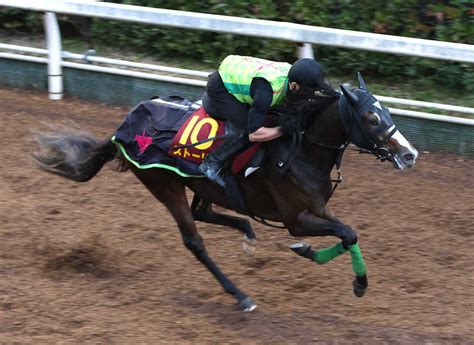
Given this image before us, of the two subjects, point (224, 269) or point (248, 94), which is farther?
point (224, 269)

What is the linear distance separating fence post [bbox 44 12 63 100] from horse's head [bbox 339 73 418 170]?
496 centimetres

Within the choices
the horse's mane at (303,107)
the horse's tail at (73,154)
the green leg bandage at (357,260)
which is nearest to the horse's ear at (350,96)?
the horse's mane at (303,107)

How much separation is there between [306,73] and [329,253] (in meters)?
1.21

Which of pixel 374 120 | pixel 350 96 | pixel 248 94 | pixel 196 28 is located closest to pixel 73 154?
pixel 248 94

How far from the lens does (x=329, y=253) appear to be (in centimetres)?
531

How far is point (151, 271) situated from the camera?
A: 5.96 metres

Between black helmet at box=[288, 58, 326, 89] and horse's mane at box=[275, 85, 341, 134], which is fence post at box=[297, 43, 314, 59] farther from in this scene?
black helmet at box=[288, 58, 326, 89]

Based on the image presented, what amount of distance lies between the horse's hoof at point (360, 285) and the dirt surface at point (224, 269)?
143mm

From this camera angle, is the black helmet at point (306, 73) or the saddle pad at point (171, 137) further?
the saddle pad at point (171, 137)

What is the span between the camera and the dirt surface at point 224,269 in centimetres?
506

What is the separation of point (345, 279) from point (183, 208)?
1.25 meters

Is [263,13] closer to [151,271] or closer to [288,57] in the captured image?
[288,57]

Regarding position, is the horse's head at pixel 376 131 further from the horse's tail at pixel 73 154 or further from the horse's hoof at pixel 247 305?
the horse's tail at pixel 73 154

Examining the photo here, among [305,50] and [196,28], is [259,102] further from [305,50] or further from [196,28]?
[196,28]
